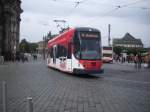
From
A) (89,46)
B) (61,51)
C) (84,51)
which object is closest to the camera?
(84,51)

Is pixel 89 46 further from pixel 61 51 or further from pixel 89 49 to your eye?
pixel 61 51

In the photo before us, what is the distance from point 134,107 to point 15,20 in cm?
9334

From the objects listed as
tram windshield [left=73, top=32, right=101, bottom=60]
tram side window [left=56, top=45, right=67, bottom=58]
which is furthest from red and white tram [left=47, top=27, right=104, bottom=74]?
tram side window [left=56, top=45, right=67, bottom=58]

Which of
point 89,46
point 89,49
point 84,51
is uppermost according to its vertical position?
point 89,46

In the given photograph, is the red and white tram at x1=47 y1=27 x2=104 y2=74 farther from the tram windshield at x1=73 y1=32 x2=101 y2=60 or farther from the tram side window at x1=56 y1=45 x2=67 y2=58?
the tram side window at x1=56 y1=45 x2=67 y2=58

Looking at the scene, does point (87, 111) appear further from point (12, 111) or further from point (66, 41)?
point (66, 41)

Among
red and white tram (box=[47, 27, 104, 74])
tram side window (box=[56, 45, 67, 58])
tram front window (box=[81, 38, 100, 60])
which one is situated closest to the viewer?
red and white tram (box=[47, 27, 104, 74])

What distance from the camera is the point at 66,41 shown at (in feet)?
94.7

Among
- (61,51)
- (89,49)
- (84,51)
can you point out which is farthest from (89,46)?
(61,51)

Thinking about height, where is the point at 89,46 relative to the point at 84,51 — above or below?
above

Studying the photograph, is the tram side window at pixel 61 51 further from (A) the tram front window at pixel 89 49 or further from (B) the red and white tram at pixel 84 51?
(A) the tram front window at pixel 89 49

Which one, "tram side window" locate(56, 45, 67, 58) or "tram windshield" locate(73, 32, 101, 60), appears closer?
"tram windshield" locate(73, 32, 101, 60)

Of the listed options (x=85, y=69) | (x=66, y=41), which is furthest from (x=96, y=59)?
(x=66, y=41)

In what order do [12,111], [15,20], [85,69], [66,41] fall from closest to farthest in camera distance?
[12,111] → [85,69] → [66,41] → [15,20]
